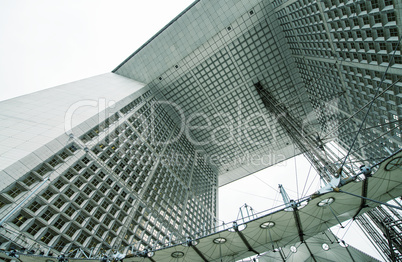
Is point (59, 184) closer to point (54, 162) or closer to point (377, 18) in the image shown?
point (54, 162)

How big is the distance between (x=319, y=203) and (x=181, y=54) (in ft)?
111

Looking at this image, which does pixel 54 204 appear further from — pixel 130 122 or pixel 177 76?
pixel 177 76

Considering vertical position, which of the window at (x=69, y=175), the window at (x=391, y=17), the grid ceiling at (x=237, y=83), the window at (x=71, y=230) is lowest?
the window at (x=71, y=230)

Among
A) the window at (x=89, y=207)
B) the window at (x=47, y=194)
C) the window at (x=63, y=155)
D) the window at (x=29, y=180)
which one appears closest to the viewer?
the window at (x=29, y=180)

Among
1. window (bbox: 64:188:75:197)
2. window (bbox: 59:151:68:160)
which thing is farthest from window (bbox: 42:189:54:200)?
window (bbox: 59:151:68:160)

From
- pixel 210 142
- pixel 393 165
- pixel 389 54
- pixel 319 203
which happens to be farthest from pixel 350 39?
pixel 210 142

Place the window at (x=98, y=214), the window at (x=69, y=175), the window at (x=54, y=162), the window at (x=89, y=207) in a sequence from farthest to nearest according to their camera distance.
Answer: the window at (x=98, y=214) → the window at (x=89, y=207) → the window at (x=69, y=175) → the window at (x=54, y=162)

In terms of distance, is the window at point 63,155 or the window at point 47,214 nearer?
the window at point 47,214

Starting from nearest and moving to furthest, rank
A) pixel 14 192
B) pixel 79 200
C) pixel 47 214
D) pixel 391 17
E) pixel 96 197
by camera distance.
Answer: pixel 391 17
pixel 14 192
pixel 47 214
pixel 79 200
pixel 96 197

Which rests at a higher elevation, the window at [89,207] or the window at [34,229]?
the window at [89,207]

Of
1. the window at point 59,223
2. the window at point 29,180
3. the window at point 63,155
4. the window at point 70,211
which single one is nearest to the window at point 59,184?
the window at point 29,180

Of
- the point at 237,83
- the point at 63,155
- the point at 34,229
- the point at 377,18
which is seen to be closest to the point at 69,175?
the point at 63,155

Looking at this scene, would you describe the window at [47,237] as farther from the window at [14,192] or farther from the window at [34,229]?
the window at [14,192]

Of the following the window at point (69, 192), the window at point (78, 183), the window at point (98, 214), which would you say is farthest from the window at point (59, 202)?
the window at point (98, 214)
